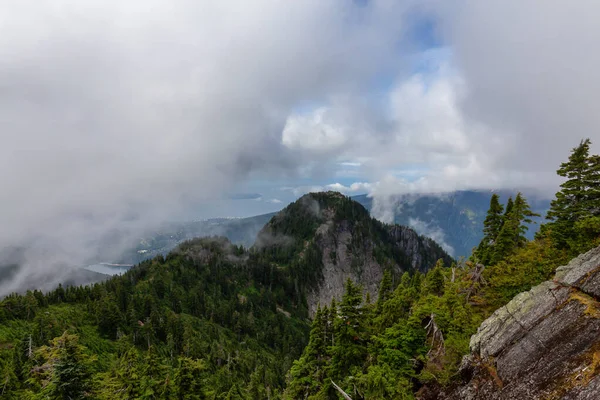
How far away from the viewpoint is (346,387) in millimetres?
32312

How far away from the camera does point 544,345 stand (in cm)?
1855

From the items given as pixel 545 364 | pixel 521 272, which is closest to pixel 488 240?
pixel 521 272

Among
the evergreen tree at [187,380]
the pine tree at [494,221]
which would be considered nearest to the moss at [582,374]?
the evergreen tree at [187,380]

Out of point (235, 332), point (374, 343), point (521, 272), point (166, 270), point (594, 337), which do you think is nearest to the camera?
point (594, 337)

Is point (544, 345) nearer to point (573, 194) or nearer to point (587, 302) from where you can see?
point (587, 302)

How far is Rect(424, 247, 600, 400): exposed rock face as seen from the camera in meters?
15.4

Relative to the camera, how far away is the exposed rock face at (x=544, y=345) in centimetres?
1538

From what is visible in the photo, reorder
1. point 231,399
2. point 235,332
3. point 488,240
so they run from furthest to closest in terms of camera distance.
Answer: point 235,332 < point 231,399 < point 488,240

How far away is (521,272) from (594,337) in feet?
53.0

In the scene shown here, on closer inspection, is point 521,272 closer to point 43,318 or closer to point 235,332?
point 43,318

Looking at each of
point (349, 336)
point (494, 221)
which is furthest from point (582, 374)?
point (494, 221)

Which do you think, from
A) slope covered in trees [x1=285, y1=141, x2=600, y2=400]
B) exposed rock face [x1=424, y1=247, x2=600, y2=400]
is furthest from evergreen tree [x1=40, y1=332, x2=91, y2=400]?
exposed rock face [x1=424, y1=247, x2=600, y2=400]

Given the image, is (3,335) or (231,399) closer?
(231,399)

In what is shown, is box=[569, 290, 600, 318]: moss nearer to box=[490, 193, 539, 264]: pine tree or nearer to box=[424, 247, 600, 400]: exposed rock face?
box=[424, 247, 600, 400]: exposed rock face
